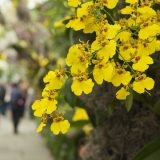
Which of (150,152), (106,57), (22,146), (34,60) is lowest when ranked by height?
(22,146)

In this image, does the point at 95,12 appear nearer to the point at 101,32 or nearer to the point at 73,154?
the point at 101,32

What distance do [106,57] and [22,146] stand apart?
357 inches

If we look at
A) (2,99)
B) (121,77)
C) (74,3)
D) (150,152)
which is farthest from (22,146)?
(121,77)

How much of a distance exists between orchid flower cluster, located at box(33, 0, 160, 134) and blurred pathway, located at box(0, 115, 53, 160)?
23.6 feet

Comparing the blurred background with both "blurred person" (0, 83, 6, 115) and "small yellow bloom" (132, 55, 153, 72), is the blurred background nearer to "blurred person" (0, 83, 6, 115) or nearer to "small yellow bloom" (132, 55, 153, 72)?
"blurred person" (0, 83, 6, 115)

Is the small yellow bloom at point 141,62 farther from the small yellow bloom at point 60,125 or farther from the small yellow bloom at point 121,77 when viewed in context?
the small yellow bloom at point 60,125

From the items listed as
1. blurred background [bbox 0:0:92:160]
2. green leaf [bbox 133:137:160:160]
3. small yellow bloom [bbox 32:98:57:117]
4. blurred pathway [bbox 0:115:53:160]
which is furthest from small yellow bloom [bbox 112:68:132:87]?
blurred pathway [bbox 0:115:53:160]

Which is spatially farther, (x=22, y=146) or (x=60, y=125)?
(x=22, y=146)

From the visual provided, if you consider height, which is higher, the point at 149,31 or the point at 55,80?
the point at 149,31

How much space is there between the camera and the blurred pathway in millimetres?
9219

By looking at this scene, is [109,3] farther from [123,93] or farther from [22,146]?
[22,146]

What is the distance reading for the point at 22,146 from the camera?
10.6 metres

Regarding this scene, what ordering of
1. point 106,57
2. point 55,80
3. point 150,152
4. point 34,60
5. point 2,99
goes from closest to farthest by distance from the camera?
point 106,57
point 55,80
point 150,152
point 34,60
point 2,99

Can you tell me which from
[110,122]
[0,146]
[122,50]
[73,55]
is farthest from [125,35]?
[0,146]
